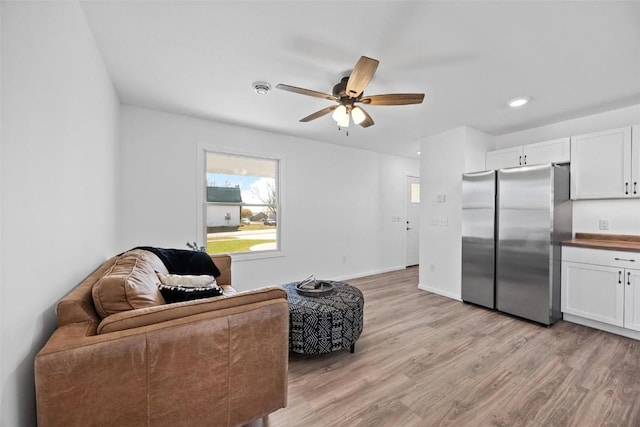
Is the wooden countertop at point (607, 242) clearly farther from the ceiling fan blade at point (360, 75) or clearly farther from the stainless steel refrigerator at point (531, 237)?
the ceiling fan blade at point (360, 75)

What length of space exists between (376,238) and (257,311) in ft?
13.6

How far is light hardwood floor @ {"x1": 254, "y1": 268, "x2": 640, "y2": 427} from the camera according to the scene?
1620mm

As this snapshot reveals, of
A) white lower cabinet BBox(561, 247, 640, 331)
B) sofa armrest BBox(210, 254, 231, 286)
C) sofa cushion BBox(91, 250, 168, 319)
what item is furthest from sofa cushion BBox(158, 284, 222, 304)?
white lower cabinet BBox(561, 247, 640, 331)

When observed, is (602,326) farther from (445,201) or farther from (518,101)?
(518,101)

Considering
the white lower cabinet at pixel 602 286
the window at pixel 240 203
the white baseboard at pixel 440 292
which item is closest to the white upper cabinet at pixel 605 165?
the white lower cabinet at pixel 602 286

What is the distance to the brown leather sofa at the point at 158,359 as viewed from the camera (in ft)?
3.14

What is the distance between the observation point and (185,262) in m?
2.47

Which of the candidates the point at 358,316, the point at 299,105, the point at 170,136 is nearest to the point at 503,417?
the point at 358,316

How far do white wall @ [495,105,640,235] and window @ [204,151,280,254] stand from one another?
13.1 feet

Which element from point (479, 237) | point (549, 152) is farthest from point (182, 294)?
point (549, 152)

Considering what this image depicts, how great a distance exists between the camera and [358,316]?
7.60 feet

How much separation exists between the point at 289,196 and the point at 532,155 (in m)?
3.40

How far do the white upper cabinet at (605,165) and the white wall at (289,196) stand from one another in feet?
9.40

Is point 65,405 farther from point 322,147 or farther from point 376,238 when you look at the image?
point 376,238
